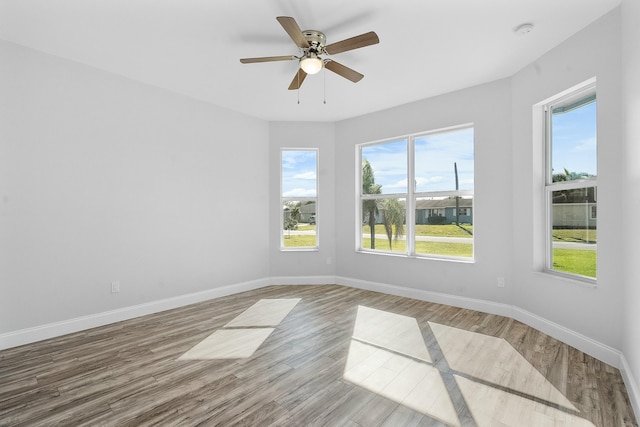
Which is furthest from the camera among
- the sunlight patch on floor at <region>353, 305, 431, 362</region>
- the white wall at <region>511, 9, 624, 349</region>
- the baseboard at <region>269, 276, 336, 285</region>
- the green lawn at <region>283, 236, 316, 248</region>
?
the green lawn at <region>283, 236, 316, 248</region>

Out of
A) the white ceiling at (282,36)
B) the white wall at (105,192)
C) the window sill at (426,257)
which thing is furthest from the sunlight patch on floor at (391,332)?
the white ceiling at (282,36)

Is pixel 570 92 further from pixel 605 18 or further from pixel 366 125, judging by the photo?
pixel 366 125

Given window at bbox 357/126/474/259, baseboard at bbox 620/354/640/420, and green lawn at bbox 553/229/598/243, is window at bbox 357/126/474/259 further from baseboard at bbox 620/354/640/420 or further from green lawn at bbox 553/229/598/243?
baseboard at bbox 620/354/640/420

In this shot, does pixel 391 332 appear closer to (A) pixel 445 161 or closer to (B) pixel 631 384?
(B) pixel 631 384

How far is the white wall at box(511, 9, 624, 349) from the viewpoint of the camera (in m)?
2.60

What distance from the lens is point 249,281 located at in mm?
5230

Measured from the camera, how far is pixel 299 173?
5688 millimetres

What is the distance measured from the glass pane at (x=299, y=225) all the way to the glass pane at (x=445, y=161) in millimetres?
1915

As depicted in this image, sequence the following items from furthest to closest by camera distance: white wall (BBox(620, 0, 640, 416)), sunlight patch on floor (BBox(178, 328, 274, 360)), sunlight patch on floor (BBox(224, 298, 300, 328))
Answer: sunlight patch on floor (BBox(224, 298, 300, 328)) < sunlight patch on floor (BBox(178, 328, 274, 360)) < white wall (BBox(620, 0, 640, 416))

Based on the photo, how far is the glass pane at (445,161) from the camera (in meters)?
4.32

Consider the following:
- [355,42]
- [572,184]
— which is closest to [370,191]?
[572,184]

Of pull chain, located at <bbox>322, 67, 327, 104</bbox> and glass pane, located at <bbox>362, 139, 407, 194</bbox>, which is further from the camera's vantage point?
glass pane, located at <bbox>362, 139, 407, 194</bbox>

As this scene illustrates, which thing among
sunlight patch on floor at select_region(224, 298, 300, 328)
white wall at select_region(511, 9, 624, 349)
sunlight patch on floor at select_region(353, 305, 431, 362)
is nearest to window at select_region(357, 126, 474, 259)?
white wall at select_region(511, 9, 624, 349)

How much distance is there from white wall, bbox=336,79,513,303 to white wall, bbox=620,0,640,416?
1422 millimetres
